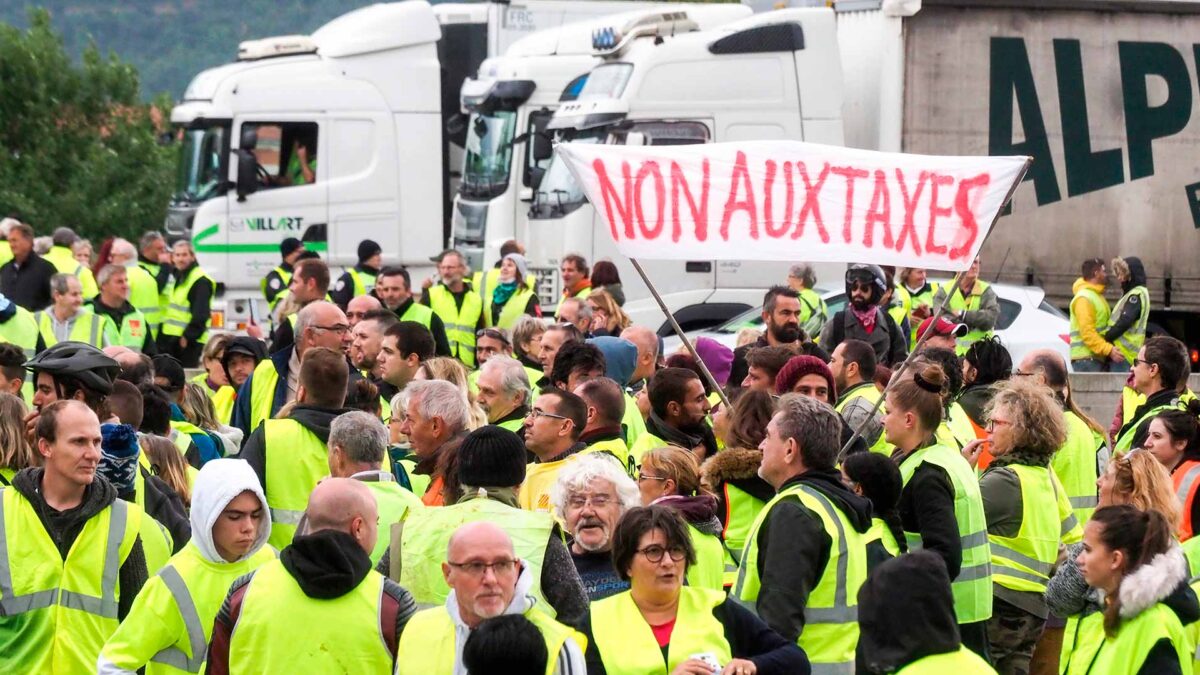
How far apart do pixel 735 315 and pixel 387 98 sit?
5961 mm

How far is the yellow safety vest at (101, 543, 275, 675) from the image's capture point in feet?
16.6

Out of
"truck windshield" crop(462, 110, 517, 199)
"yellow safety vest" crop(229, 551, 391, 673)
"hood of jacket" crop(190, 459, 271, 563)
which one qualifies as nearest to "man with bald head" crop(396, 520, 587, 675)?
"yellow safety vest" crop(229, 551, 391, 673)

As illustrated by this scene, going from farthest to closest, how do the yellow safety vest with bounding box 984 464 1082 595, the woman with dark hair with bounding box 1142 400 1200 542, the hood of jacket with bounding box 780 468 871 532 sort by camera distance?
1. the woman with dark hair with bounding box 1142 400 1200 542
2. the yellow safety vest with bounding box 984 464 1082 595
3. the hood of jacket with bounding box 780 468 871 532

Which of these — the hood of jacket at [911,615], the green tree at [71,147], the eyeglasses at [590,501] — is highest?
the green tree at [71,147]

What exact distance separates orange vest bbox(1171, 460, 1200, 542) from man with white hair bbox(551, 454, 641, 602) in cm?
259

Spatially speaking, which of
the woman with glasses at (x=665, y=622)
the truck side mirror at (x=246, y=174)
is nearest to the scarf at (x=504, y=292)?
the truck side mirror at (x=246, y=174)

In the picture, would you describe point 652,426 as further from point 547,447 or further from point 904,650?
point 904,650

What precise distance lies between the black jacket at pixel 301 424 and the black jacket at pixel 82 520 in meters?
1.31

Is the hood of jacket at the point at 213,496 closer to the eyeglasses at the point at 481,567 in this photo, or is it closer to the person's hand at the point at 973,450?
the eyeglasses at the point at 481,567

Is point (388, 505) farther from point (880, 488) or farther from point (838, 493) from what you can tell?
point (880, 488)

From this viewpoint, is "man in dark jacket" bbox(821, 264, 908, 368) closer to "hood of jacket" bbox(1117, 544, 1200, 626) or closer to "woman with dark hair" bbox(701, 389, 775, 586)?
"woman with dark hair" bbox(701, 389, 775, 586)

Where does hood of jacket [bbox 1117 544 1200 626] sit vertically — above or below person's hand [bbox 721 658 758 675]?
above

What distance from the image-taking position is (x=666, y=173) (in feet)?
26.3

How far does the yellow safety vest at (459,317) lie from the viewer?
1469 centimetres
